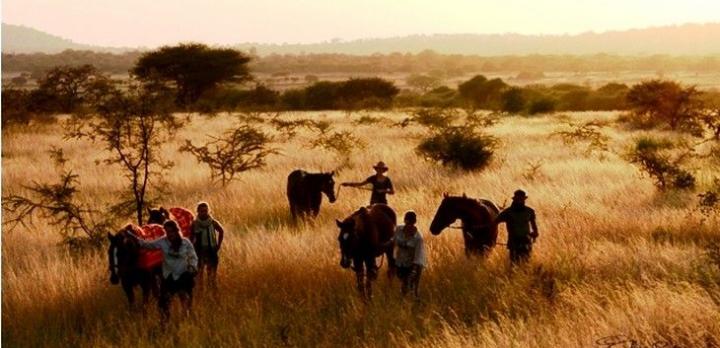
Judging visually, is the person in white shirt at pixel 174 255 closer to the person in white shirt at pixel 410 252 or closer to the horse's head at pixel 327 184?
the person in white shirt at pixel 410 252

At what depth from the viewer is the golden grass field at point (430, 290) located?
7.26 metres

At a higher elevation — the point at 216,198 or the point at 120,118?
the point at 120,118

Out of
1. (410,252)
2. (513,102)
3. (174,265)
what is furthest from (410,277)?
(513,102)

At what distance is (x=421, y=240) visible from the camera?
8.42 meters

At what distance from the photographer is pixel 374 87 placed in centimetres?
6762

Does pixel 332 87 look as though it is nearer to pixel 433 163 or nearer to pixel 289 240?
pixel 433 163

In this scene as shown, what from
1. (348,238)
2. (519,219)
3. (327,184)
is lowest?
(327,184)

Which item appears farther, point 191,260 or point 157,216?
point 157,216

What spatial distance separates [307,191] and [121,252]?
545 cm

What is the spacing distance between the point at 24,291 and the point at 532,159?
1579 cm

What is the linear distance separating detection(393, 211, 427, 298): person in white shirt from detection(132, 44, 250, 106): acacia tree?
5446 cm

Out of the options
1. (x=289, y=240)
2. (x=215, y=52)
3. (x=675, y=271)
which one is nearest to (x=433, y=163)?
(x=289, y=240)

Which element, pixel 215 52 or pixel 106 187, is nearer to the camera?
pixel 106 187

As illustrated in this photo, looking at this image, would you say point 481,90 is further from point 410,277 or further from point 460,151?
point 410,277
